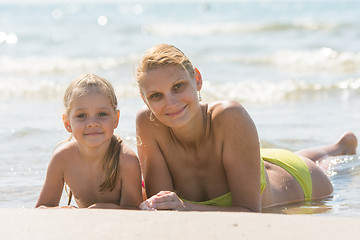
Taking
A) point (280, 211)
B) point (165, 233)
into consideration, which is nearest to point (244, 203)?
point (280, 211)

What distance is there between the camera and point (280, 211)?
400 cm

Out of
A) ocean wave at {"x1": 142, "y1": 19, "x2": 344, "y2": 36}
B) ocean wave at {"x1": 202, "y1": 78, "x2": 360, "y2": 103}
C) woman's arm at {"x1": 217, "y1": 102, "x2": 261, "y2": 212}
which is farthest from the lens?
ocean wave at {"x1": 142, "y1": 19, "x2": 344, "y2": 36}

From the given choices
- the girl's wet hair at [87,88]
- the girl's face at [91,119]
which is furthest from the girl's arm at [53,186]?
the girl's wet hair at [87,88]

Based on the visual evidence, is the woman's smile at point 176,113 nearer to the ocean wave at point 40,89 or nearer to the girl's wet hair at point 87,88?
the girl's wet hair at point 87,88

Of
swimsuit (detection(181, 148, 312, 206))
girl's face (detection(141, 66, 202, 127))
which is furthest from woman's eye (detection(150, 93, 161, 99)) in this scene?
swimsuit (detection(181, 148, 312, 206))

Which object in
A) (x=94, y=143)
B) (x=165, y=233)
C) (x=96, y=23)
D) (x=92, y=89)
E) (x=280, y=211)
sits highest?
(x=96, y=23)

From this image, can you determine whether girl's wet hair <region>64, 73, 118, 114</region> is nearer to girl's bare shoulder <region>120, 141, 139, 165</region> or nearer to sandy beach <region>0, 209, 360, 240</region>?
girl's bare shoulder <region>120, 141, 139, 165</region>

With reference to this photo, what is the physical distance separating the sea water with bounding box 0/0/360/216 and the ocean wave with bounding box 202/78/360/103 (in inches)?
0.6

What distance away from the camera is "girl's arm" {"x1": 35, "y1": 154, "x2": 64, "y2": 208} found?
3.57m

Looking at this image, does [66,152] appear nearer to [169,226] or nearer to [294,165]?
[169,226]

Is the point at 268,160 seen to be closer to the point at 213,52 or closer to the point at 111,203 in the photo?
the point at 111,203

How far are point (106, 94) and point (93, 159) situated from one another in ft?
1.42

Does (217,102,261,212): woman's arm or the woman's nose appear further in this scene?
(217,102,261,212): woman's arm

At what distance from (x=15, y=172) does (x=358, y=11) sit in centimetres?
2080
